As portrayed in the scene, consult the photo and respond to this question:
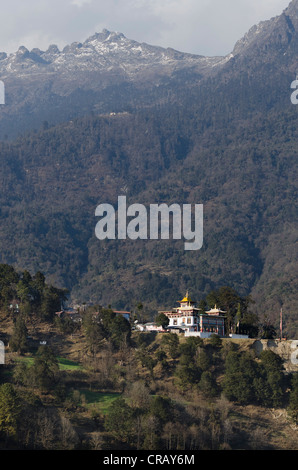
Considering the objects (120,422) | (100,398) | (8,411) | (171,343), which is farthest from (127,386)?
(8,411)

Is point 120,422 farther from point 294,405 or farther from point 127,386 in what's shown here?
point 294,405

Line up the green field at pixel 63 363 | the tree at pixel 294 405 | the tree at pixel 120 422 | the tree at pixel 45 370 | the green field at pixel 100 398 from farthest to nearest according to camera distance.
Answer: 1. the green field at pixel 63 363
2. the tree at pixel 294 405
3. the tree at pixel 45 370
4. the green field at pixel 100 398
5. the tree at pixel 120 422

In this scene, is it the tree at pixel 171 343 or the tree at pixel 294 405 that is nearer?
the tree at pixel 294 405

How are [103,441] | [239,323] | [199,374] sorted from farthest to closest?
[239,323], [199,374], [103,441]

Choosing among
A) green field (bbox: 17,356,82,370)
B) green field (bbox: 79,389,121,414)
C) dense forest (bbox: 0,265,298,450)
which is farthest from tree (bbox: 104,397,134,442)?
→ green field (bbox: 17,356,82,370)

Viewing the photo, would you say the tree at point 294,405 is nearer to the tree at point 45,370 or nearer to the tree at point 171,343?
the tree at point 171,343

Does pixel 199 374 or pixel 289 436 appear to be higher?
pixel 199 374

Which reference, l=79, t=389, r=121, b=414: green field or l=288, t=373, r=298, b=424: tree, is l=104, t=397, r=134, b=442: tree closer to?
l=79, t=389, r=121, b=414: green field

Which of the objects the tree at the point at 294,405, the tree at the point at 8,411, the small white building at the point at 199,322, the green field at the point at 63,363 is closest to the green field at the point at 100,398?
the green field at the point at 63,363
